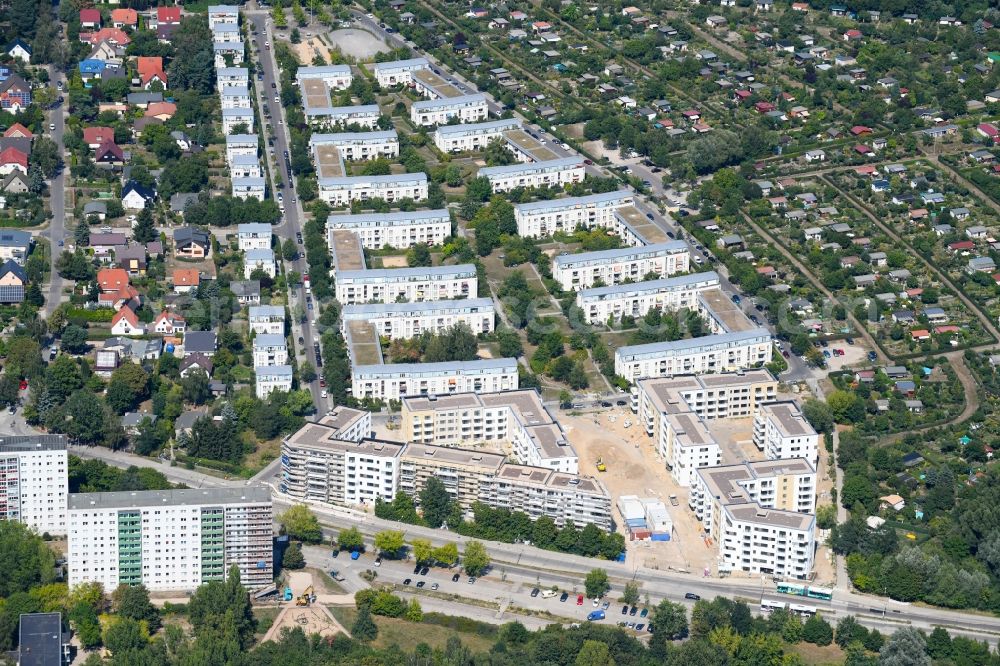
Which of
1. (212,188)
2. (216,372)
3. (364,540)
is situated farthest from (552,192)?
(364,540)

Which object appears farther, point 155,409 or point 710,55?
point 710,55

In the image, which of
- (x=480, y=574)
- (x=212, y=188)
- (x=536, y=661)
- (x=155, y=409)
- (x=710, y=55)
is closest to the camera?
(x=536, y=661)

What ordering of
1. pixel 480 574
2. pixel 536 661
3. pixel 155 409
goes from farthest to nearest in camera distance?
1. pixel 155 409
2. pixel 480 574
3. pixel 536 661

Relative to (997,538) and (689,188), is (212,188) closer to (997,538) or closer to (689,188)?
(689,188)

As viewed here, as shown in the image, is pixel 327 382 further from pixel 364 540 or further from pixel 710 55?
pixel 710 55

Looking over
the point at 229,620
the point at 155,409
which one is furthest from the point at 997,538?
the point at 155,409

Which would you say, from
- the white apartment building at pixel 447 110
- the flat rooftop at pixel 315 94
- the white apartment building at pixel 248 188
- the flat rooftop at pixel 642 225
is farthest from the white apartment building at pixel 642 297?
the flat rooftop at pixel 315 94

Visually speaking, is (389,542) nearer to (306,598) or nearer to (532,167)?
(306,598)
